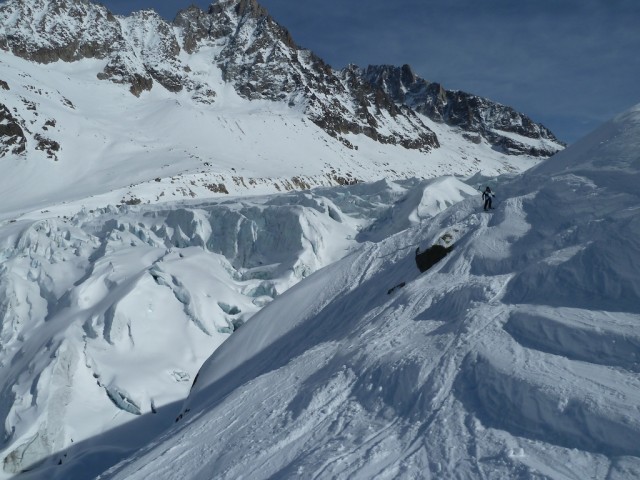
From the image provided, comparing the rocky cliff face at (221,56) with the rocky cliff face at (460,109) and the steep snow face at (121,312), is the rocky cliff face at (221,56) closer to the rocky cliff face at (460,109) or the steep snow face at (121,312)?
the rocky cliff face at (460,109)

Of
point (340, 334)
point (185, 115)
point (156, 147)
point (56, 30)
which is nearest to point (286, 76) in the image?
point (185, 115)

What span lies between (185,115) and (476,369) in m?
83.1

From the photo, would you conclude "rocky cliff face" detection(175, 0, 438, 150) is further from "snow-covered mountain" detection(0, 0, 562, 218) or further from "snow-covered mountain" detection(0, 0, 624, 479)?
"snow-covered mountain" detection(0, 0, 624, 479)

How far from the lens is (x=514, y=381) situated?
5.54m

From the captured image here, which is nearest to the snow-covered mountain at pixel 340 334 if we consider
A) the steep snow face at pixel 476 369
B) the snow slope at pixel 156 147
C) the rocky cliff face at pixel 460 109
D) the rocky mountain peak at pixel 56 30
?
the steep snow face at pixel 476 369

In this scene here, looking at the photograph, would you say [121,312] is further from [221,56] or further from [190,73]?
[221,56]

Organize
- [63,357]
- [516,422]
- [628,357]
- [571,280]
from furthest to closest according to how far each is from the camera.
→ [63,357] → [571,280] → [628,357] → [516,422]

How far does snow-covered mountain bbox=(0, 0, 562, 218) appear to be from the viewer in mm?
58562

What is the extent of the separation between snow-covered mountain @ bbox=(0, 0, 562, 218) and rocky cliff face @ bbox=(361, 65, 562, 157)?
50.8 ft

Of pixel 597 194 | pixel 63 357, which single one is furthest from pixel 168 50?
pixel 597 194

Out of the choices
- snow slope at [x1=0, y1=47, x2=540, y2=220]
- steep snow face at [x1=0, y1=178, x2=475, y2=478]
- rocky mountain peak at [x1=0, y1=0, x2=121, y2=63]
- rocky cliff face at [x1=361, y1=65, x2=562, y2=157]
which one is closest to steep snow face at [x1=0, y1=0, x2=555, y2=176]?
rocky mountain peak at [x1=0, y1=0, x2=121, y2=63]

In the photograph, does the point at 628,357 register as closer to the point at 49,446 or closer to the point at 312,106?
the point at 49,446

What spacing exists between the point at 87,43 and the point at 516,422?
108 metres

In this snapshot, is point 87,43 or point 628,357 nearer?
point 628,357
